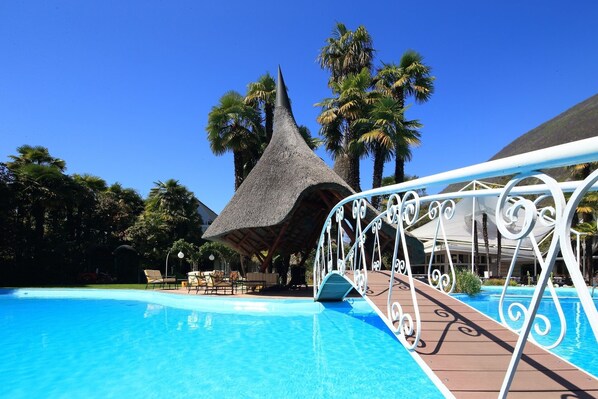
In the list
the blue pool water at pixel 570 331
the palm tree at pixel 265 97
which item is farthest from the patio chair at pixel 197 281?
the blue pool water at pixel 570 331

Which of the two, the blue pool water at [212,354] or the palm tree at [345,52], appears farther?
the palm tree at [345,52]

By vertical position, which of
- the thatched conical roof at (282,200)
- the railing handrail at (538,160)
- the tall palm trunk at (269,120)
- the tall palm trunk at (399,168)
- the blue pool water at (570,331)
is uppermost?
the tall palm trunk at (269,120)

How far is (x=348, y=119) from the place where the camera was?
1734 centimetres

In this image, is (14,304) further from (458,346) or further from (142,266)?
(458,346)

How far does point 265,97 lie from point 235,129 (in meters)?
2.77

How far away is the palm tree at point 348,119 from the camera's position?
16.8 m

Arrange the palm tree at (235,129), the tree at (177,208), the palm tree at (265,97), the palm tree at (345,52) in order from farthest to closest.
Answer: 1. the tree at (177,208)
2. the palm tree at (265,97)
3. the palm tree at (345,52)
4. the palm tree at (235,129)

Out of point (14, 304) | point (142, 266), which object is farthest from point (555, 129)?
point (14, 304)

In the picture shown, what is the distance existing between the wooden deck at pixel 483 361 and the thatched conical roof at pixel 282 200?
26.5ft

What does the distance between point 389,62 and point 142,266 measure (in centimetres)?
1841

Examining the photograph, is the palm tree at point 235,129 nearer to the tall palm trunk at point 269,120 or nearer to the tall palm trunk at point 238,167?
the tall palm trunk at point 238,167

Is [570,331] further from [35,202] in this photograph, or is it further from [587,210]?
[35,202]

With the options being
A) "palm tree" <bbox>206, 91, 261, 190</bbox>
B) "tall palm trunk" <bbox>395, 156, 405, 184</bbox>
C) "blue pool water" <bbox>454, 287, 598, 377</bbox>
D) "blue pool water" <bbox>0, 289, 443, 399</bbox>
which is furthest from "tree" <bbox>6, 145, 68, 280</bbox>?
"blue pool water" <bbox>454, 287, 598, 377</bbox>

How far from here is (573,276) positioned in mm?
1250
